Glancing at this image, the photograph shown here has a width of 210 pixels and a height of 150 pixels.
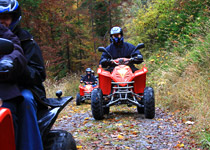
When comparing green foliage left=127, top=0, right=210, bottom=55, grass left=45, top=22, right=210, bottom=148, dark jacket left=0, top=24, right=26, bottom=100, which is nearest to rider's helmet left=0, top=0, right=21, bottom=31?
dark jacket left=0, top=24, right=26, bottom=100

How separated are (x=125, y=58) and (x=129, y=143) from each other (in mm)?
2725

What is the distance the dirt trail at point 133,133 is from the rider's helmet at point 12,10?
219 centimetres

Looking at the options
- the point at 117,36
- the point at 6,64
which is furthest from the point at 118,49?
the point at 6,64

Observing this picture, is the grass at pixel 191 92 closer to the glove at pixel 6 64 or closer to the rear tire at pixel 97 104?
the rear tire at pixel 97 104

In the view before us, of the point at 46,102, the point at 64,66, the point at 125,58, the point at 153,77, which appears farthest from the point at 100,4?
the point at 46,102

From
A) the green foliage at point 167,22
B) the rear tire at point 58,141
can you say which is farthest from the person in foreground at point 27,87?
the green foliage at point 167,22

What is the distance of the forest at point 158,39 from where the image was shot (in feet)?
20.4

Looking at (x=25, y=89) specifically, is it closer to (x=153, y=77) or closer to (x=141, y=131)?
(x=141, y=131)

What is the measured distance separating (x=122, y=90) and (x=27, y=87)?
382 cm

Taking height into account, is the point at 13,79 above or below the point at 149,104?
above

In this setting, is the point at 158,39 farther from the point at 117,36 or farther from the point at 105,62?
the point at 105,62

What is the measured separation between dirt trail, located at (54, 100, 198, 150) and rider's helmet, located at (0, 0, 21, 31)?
7.19ft

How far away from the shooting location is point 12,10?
241 cm

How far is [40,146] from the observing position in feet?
7.02
